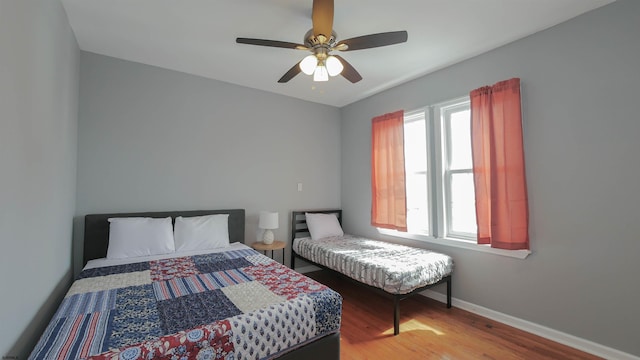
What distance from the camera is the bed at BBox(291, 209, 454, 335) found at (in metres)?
2.43

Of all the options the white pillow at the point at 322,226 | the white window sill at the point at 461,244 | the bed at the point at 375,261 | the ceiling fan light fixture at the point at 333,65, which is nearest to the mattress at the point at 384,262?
the bed at the point at 375,261

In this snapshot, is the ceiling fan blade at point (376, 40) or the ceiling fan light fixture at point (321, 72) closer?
the ceiling fan blade at point (376, 40)

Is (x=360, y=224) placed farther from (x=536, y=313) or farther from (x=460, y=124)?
(x=536, y=313)

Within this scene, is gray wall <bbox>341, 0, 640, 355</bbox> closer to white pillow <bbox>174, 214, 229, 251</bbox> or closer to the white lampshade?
Answer: the white lampshade

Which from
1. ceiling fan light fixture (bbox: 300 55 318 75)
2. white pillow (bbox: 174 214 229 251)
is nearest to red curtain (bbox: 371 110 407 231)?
ceiling fan light fixture (bbox: 300 55 318 75)

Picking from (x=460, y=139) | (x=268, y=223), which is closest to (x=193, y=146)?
(x=268, y=223)

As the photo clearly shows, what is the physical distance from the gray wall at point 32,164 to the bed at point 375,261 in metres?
2.33

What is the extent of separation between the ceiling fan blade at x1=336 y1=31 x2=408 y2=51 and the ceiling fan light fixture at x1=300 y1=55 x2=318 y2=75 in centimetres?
20

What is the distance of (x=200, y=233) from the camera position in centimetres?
295

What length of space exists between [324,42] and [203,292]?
6.30 feet

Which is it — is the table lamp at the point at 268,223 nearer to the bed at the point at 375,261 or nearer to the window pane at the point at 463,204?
the bed at the point at 375,261

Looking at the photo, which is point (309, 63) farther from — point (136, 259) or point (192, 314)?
point (136, 259)

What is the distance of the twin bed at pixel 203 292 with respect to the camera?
4.15ft

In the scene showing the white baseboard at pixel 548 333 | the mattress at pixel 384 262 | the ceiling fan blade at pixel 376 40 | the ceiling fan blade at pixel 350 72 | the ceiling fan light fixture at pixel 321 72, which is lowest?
the white baseboard at pixel 548 333
